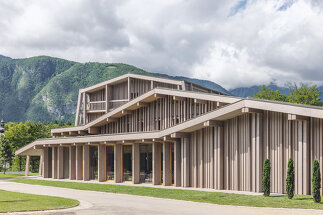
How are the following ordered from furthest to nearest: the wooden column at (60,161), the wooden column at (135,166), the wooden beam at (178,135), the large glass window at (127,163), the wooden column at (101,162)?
the wooden column at (60,161) → the wooden column at (101,162) → the large glass window at (127,163) → the wooden column at (135,166) → the wooden beam at (178,135)

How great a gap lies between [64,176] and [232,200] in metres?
25.5

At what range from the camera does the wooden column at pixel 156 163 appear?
103 ft

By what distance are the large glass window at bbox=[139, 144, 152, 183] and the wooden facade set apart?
0.27 ft

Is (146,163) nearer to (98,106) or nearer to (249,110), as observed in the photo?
(249,110)

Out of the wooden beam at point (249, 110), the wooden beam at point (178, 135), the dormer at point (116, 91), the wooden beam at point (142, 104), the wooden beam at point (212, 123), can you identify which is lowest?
the wooden beam at point (178, 135)

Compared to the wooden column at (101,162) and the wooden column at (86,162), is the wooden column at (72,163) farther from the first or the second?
the wooden column at (101,162)

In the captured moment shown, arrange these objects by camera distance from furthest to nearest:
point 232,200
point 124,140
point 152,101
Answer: point 152,101
point 124,140
point 232,200

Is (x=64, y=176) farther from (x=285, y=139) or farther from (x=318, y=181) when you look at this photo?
(x=318, y=181)

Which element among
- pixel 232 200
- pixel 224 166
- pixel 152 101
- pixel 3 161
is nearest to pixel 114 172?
pixel 152 101

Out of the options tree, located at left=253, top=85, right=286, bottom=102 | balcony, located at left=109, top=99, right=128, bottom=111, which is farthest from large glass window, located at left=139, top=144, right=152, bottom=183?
tree, located at left=253, top=85, right=286, bottom=102

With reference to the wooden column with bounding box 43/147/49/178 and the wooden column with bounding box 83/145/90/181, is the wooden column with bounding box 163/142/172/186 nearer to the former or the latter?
the wooden column with bounding box 83/145/90/181

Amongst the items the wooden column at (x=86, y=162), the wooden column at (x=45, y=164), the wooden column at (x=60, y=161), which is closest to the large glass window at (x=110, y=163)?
the wooden column at (x=86, y=162)

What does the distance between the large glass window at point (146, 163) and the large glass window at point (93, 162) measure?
672 cm

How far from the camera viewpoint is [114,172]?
34875 millimetres
